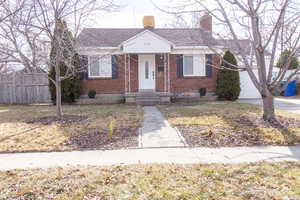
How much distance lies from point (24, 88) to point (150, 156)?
13.9 metres

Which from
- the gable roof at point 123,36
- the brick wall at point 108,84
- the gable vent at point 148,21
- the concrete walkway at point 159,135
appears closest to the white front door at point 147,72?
the brick wall at point 108,84

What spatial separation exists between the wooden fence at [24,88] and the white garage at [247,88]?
45.2 ft

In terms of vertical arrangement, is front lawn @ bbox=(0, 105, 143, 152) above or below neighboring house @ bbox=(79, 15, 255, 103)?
below

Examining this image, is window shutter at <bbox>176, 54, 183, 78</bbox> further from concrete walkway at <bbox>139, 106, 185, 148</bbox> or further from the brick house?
concrete walkway at <bbox>139, 106, 185, 148</bbox>

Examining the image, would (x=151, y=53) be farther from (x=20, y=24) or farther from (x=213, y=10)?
(x=20, y=24)

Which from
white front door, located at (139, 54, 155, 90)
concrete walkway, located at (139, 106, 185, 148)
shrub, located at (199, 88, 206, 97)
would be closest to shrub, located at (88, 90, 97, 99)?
white front door, located at (139, 54, 155, 90)

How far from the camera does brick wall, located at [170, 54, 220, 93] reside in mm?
14698

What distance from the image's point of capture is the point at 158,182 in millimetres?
3311

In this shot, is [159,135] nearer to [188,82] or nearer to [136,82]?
[136,82]

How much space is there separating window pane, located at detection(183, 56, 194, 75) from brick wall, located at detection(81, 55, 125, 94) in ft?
13.2

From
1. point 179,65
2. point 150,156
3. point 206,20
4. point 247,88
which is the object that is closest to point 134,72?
point 179,65

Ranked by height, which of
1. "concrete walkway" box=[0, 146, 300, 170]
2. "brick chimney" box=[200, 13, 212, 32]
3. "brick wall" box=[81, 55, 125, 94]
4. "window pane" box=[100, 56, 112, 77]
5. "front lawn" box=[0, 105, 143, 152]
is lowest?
"concrete walkway" box=[0, 146, 300, 170]

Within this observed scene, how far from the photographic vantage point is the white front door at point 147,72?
1447 centimetres

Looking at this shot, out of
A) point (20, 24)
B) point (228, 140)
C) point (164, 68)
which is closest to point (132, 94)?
point (164, 68)
